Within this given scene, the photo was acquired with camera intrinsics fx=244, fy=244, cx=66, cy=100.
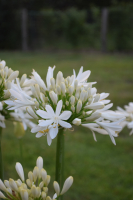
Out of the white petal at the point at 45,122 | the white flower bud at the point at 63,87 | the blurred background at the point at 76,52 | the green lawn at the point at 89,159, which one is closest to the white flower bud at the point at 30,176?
the white petal at the point at 45,122

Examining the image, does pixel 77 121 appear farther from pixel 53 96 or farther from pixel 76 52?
pixel 76 52

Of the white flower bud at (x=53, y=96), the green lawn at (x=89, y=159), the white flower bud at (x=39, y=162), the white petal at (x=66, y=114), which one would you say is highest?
the white flower bud at (x=53, y=96)

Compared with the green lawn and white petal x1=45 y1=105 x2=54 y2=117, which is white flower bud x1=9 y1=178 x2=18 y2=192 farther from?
the green lawn

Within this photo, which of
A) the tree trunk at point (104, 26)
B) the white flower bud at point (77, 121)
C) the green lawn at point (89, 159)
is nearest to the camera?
the white flower bud at point (77, 121)

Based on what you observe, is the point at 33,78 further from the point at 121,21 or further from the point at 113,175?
the point at 121,21

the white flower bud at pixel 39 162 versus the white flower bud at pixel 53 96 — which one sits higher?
the white flower bud at pixel 53 96

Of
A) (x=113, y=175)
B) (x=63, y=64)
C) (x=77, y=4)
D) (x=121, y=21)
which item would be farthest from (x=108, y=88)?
(x=77, y=4)

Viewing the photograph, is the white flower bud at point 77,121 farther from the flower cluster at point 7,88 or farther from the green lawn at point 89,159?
the green lawn at point 89,159

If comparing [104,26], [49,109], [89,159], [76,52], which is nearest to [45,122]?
[49,109]

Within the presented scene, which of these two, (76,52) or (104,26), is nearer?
(104,26)
